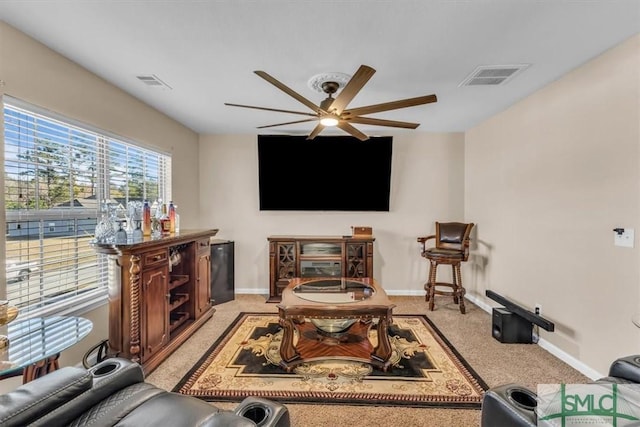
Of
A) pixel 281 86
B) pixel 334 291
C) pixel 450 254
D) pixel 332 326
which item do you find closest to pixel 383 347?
pixel 332 326

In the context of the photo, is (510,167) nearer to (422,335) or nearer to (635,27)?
(635,27)

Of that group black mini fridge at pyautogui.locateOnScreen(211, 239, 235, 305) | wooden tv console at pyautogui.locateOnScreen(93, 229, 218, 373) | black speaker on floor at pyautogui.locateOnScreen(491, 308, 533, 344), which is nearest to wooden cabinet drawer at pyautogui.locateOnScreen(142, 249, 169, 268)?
wooden tv console at pyautogui.locateOnScreen(93, 229, 218, 373)

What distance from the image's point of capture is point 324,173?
178 inches

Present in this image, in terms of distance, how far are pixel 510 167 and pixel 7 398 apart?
4.28 meters

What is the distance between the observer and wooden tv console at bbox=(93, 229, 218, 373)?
230 centimetres

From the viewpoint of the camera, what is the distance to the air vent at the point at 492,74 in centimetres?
247

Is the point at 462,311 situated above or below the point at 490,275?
below

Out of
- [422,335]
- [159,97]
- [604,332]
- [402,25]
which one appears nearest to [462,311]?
[422,335]

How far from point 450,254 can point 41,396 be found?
12.6ft

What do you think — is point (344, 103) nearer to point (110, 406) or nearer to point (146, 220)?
point (146, 220)

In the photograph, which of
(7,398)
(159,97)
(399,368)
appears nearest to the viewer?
(7,398)

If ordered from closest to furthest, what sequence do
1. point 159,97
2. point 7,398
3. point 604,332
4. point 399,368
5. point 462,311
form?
point 7,398, point 604,332, point 399,368, point 159,97, point 462,311

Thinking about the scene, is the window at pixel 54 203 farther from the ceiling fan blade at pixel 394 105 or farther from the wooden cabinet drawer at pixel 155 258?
the ceiling fan blade at pixel 394 105

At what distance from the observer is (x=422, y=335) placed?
3154 mm
